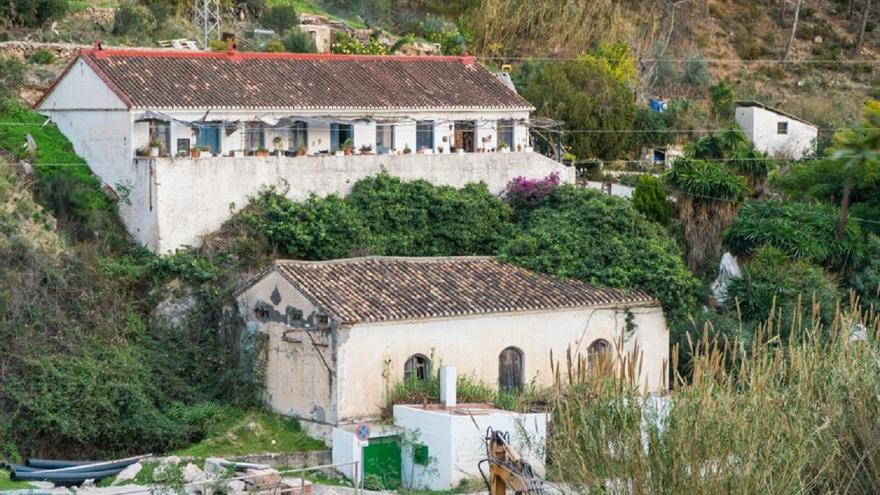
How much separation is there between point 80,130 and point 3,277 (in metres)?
5.63

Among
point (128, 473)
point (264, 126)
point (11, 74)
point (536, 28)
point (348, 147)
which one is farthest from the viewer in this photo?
point (536, 28)

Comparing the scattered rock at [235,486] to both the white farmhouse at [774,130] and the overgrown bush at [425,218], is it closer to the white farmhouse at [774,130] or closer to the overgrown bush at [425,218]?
the overgrown bush at [425,218]

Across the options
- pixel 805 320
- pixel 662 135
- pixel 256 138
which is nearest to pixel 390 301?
pixel 256 138

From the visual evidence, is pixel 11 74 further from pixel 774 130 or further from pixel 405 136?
pixel 774 130

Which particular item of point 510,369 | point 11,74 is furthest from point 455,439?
point 11,74

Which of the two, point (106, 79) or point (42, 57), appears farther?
point (42, 57)

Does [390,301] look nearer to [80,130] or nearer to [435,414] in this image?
[435,414]

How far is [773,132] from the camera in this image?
51844mm

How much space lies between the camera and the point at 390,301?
34062 millimetres

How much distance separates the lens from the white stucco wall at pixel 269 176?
36.6m

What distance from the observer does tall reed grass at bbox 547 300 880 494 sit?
2205cm

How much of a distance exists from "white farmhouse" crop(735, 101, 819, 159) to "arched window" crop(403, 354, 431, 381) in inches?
796

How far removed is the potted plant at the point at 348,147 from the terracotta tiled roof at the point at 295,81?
81cm

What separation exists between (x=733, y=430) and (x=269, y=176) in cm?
1812
